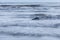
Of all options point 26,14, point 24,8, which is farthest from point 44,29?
point 24,8

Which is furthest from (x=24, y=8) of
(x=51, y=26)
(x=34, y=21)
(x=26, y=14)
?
(x=51, y=26)

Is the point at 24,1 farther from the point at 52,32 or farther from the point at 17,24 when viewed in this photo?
the point at 52,32

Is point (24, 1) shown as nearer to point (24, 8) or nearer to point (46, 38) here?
point (24, 8)

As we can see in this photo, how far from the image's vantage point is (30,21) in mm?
1003

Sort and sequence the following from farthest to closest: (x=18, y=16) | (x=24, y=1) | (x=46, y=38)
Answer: (x=24, y=1) → (x=18, y=16) → (x=46, y=38)

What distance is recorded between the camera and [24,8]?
125 centimetres

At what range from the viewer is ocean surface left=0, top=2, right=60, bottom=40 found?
33.9 inches

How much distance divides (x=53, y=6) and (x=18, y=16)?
1.32 ft

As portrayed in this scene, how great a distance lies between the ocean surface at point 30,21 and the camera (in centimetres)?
86

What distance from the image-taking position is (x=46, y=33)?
873mm

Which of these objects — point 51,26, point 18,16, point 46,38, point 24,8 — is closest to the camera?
point 46,38

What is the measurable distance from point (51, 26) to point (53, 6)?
403mm

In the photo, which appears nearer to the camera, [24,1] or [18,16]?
[18,16]

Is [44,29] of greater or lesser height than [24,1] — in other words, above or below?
below
